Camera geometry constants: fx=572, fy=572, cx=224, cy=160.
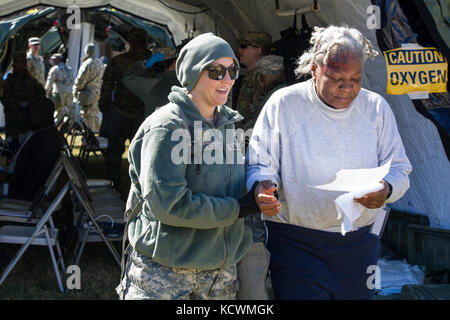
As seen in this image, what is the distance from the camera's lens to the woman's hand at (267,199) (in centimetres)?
215

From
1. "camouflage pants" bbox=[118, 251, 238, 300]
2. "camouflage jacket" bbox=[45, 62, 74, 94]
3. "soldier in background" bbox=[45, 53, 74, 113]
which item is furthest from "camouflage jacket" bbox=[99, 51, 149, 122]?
"camouflage jacket" bbox=[45, 62, 74, 94]

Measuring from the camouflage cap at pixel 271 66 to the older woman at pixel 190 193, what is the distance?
2.90 m

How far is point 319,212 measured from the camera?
2.43 m

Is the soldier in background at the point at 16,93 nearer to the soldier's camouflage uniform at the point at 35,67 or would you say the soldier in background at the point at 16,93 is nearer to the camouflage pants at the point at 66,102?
the camouflage pants at the point at 66,102

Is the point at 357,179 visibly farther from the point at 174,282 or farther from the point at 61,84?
the point at 61,84

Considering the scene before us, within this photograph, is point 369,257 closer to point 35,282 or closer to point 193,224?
point 193,224

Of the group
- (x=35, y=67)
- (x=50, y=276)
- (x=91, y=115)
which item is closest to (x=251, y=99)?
(x=50, y=276)

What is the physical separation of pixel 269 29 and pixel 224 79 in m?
5.45

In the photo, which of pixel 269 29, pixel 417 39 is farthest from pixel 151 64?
pixel 417 39

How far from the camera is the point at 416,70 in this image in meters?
4.37

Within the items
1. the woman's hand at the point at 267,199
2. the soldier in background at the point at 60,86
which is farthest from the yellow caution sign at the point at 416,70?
the soldier in background at the point at 60,86

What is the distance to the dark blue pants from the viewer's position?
2438 mm

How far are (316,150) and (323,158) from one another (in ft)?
0.15

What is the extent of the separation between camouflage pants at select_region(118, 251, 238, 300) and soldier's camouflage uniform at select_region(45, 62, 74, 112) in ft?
45.2
